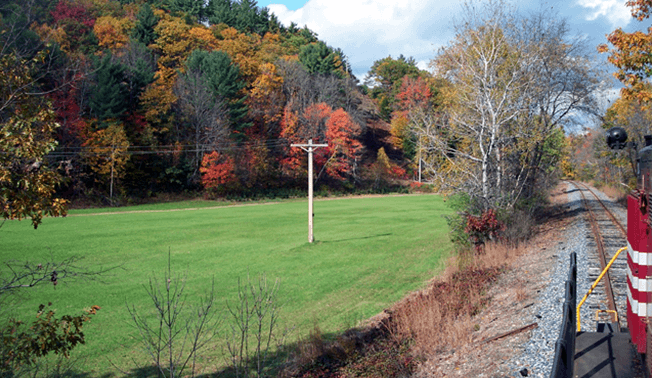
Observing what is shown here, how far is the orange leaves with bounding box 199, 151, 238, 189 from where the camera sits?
6138 centimetres

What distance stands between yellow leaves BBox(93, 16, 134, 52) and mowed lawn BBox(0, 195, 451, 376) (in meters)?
47.1

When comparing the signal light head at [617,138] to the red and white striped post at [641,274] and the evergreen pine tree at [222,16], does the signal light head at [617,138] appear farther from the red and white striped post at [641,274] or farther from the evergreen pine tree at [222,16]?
the evergreen pine tree at [222,16]

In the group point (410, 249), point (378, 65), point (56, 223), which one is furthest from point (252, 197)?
point (378, 65)

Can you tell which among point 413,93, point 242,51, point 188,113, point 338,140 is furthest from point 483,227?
point 413,93

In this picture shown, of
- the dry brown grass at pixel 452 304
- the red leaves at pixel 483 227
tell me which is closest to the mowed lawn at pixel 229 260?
the dry brown grass at pixel 452 304

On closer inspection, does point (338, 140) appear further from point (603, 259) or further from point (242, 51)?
point (603, 259)

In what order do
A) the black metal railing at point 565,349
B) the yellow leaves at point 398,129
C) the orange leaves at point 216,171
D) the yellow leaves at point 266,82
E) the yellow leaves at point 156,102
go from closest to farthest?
the black metal railing at point 565,349
the yellow leaves at point 156,102
the orange leaves at point 216,171
the yellow leaves at point 266,82
the yellow leaves at point 398,129

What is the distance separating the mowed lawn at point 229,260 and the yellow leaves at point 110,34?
47075mm

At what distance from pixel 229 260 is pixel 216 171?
3979 centimetres

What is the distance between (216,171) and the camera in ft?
202

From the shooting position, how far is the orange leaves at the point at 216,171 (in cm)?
6138

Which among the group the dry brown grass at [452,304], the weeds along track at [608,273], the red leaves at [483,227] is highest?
the red leaves at [483,227]

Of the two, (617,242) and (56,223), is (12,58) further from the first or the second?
(56,223)

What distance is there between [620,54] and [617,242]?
6552mm
